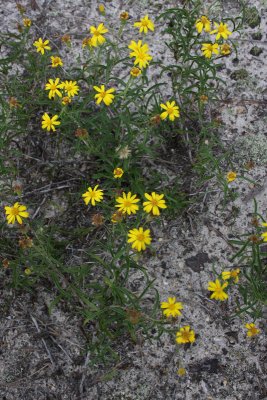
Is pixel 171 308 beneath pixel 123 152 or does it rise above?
beneath

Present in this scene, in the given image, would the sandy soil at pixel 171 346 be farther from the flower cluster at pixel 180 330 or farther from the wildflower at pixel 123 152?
the wildflower at pixel 123 152

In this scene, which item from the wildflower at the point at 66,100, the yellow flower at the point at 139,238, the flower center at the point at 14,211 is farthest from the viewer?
the wildflower at the point at 66,100

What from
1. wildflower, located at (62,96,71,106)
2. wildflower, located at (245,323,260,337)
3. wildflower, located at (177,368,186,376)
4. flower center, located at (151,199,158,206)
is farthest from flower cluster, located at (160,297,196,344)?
wildflower, located at (62,96,71,106)

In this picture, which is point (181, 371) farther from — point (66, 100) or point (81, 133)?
point (66, 100)

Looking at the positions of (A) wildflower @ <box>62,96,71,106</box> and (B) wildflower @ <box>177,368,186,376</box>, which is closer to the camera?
(B) wildflower @ <box>177,368,186,376</box>

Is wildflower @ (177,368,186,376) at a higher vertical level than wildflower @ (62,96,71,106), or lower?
lower

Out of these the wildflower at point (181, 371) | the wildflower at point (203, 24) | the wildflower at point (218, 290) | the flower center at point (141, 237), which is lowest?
the wildflower at point (181, 371)

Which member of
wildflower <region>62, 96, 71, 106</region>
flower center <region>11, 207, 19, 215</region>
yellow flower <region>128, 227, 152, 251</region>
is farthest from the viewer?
wildflower <region>62, 96, 71, 106</region>

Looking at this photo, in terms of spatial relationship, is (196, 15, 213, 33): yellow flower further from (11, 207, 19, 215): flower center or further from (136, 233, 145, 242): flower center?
(11, 207, 19, 215): flower center

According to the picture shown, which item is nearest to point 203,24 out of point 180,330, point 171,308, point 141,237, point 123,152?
point 123,152

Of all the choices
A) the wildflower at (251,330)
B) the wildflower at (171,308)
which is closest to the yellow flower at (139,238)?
the wildflower at (171,308)

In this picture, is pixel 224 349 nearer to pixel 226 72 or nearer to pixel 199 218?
pixel 199 218
